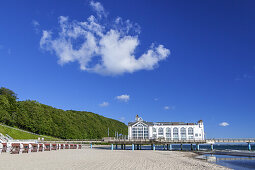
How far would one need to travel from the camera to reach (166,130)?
69.6m

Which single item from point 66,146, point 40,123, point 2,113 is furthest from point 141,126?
point 2,113

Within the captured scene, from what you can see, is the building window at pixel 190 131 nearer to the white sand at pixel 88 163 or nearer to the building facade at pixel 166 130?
the building facade at pixel 166 130

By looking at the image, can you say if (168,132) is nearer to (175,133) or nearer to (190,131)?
(175,133)

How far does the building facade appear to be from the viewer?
226 feet

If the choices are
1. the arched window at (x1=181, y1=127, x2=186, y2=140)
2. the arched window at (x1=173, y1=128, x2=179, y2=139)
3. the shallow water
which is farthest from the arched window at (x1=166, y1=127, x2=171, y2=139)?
the shallow water

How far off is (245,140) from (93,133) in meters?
73.2

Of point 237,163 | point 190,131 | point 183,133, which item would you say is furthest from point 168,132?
point 237,163

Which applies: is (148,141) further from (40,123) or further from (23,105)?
(23,105)

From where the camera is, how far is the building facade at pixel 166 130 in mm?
68875

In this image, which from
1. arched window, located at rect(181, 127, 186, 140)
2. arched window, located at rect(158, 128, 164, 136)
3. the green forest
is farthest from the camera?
the green forest

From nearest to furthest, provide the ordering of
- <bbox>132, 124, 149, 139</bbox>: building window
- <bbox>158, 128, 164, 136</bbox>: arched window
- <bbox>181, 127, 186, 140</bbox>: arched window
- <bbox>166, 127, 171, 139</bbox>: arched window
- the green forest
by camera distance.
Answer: <bbox>132, 124, 149, 139</bbox>: building window → <bbox>158, 128, 164, 136</bbox>: arched window → <bbox>166, 127, 171, 139</bbox>: arched window → <bbox>181, 127, 186, 140</bbox>: arched window → the green forest

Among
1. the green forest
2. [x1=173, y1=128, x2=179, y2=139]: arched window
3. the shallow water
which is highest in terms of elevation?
the green forest

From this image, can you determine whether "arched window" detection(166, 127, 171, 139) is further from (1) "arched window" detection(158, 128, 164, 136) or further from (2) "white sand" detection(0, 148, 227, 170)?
(2) "white sand" detection(0, 148, 227, 170)

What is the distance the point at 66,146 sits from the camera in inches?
1881
